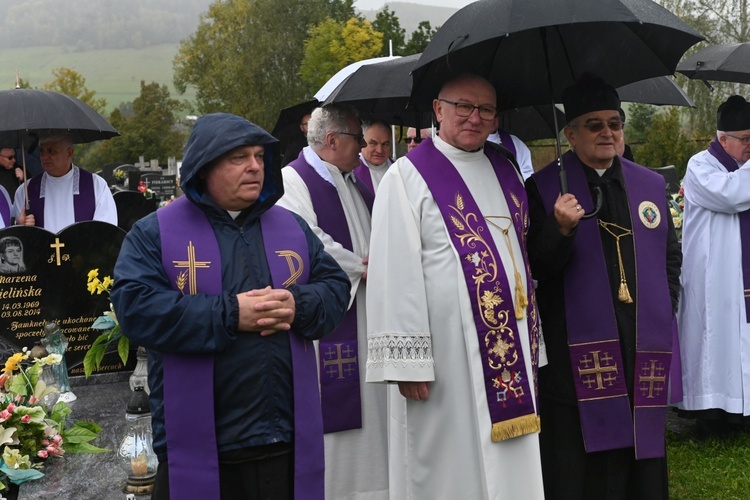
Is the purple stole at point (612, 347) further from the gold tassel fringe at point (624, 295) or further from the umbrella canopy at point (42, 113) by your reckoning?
the umbrella canopy at point (42, 113)

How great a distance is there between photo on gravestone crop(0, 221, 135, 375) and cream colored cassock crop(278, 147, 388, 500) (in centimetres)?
251

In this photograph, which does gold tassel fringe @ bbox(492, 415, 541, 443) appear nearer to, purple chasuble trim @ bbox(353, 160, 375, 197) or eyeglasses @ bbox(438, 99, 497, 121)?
eyeglasses @ bbox(438, 99, 497, 121)

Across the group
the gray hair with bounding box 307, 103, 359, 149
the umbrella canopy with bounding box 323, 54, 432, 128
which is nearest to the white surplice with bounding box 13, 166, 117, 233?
the umbrella canopy with bounding box 323, 54, 432, 128

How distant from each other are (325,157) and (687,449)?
131 inches

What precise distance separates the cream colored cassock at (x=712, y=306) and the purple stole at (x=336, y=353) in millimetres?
2720

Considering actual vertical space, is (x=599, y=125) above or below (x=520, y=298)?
above

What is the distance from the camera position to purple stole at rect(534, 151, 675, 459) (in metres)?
4.30

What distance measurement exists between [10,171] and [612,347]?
6534mm

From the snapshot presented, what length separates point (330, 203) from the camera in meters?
5.20

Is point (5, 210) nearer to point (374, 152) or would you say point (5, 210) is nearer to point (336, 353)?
point (374, 152)

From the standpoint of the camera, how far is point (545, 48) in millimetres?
4242

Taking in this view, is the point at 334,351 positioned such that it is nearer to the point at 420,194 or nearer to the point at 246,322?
the point at 420,194

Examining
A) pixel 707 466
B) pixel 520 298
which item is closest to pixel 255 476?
pixel 520 298

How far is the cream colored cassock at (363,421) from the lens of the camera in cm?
505
